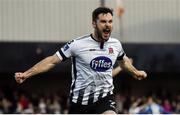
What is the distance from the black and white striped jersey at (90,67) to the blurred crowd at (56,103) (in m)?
7.86

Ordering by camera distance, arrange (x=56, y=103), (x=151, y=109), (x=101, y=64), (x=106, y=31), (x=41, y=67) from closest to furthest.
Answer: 1. (x=106, y=31)
2. (x=101, y=64)
3. (x=41, y=67)
4. (x=151, y=109)
5. (x=56, y=103)

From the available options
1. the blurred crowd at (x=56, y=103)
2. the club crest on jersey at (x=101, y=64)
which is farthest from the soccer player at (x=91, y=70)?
the blurred crowd at (x=56, y=103)

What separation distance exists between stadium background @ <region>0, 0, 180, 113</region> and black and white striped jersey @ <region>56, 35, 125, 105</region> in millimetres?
12515

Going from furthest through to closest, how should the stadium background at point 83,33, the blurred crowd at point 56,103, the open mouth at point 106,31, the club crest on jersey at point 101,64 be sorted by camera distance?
the stadium background at point 83,33 → the blurred crowd at point 56,103 → the club crest on jersey at point 101,64 → the open mouth at point 106,31

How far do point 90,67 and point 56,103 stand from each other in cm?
1094

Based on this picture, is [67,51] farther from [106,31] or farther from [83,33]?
[83,33]

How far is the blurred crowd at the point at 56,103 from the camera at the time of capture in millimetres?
18406

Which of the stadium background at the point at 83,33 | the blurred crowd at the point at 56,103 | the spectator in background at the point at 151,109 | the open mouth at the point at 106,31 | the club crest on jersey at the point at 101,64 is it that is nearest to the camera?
the open mouth at the point at 106,31

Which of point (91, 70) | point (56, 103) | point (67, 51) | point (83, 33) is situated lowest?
point (56, 103)

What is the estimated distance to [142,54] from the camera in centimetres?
2194

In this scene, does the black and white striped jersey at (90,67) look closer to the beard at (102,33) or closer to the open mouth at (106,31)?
the beard at (102,33)

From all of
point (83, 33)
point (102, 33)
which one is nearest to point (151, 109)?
point (83, 33)

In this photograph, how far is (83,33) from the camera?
2270cm

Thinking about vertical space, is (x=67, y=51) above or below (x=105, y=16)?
below
